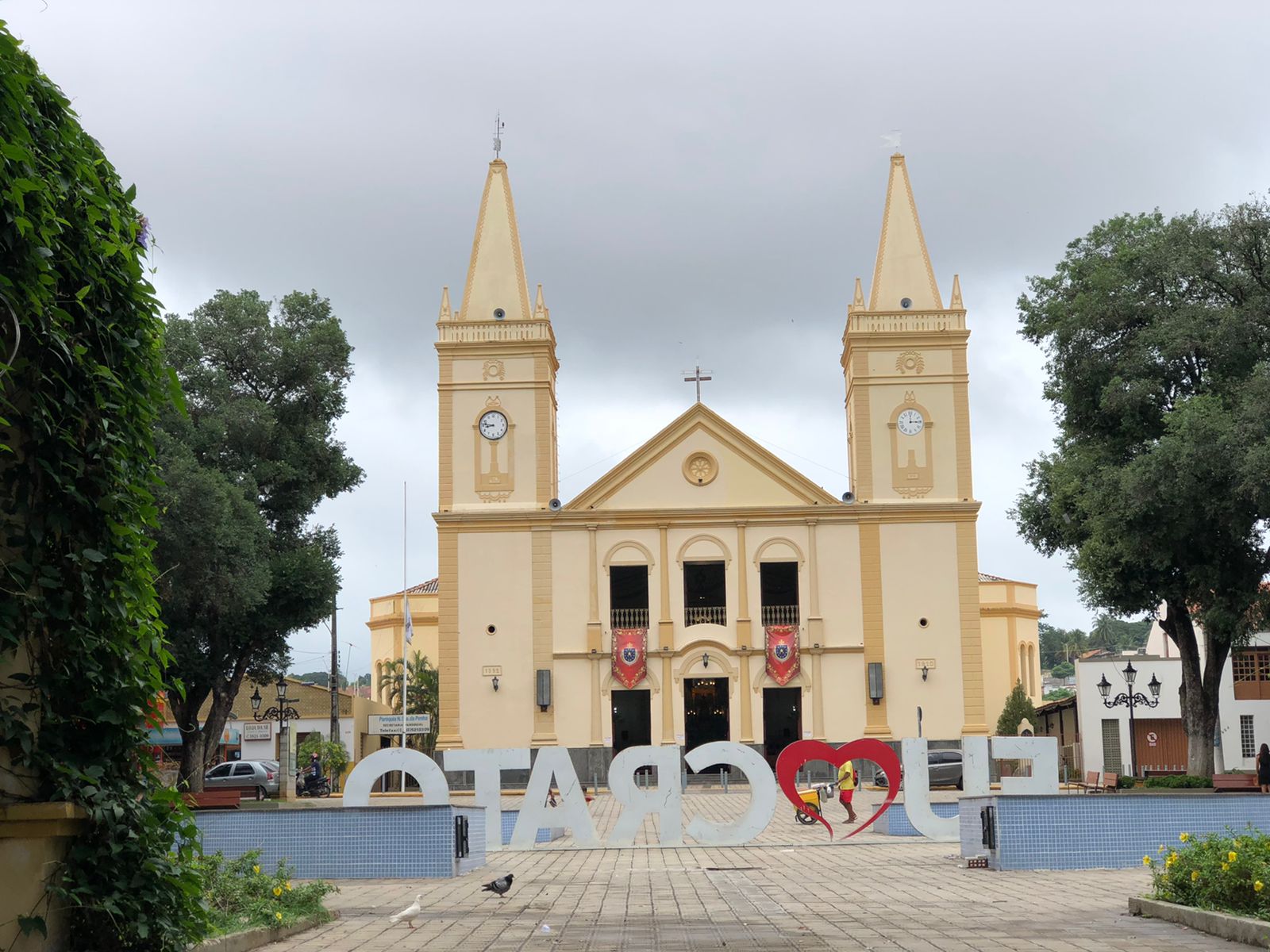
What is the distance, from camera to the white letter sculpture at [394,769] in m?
19.2

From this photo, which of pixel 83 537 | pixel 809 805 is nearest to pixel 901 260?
pixel 809 805

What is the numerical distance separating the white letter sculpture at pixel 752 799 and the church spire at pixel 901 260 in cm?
2669

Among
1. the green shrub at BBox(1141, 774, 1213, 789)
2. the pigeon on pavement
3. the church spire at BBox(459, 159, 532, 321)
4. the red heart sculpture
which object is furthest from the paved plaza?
the church spire at BBox(459, 159, 532, 321)

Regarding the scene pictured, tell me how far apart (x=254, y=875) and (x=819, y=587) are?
3294 centimetres

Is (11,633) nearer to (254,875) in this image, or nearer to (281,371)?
(254,875)

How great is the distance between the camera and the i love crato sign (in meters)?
20.1

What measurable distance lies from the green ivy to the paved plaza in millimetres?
3784

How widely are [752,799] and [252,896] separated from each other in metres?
9.97

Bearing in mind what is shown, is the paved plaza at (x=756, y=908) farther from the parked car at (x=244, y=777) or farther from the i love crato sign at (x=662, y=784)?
the parked car at (x=244, y=777)

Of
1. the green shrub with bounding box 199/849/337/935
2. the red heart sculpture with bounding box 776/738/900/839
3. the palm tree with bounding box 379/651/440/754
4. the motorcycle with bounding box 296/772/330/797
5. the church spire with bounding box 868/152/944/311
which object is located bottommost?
the motorcycle with bounding box 296/772/330/797

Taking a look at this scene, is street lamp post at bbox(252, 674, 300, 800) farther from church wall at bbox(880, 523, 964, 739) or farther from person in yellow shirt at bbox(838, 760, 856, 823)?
church wall at bbox(880, 523, 964, 739)

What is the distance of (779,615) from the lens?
44.5 m

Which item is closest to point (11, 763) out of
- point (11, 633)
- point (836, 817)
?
point (11, 633)

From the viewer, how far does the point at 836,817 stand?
28016mm
